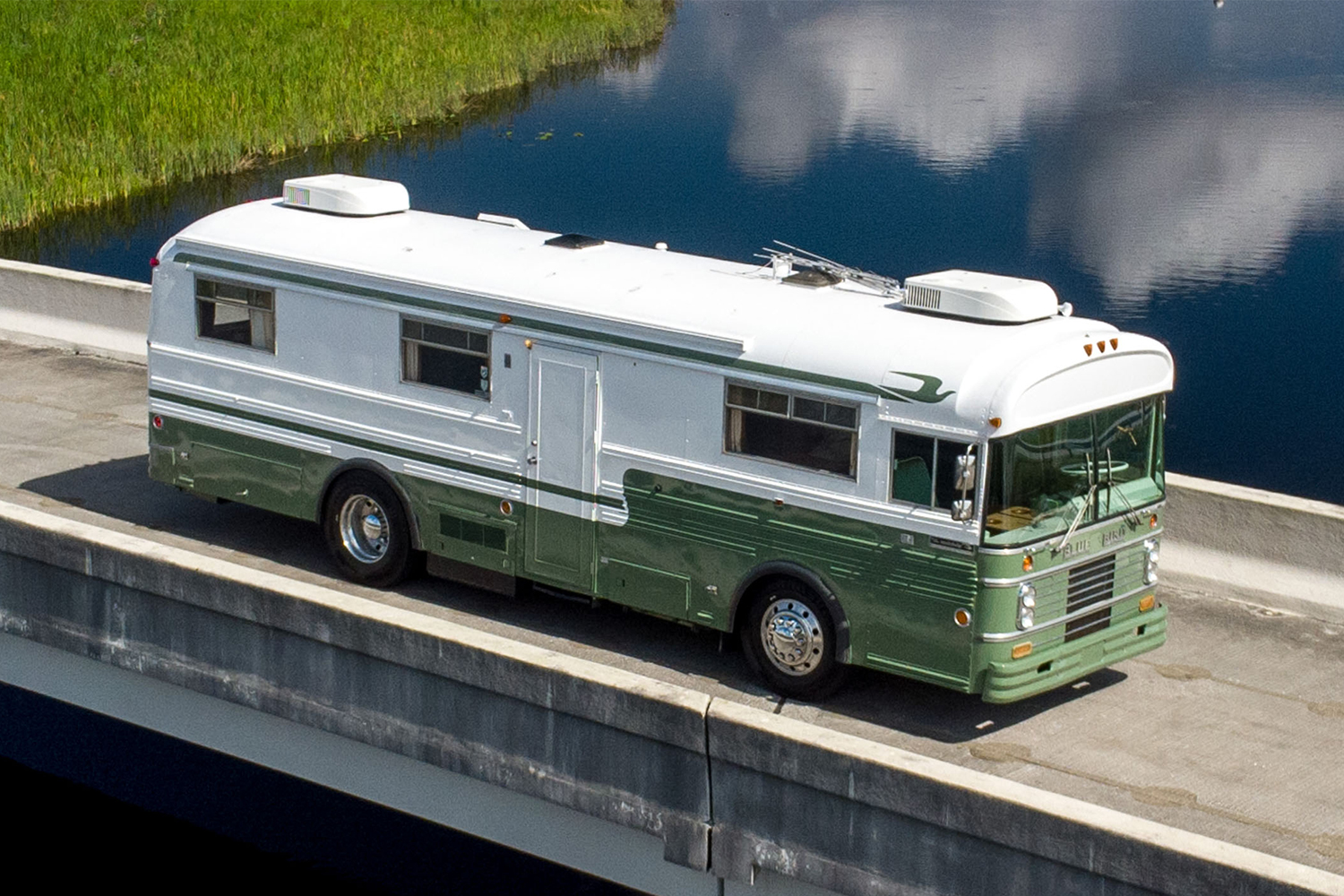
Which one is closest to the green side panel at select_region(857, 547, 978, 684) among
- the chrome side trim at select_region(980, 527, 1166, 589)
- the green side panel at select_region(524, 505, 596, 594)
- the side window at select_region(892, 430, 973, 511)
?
the chrome side trim at select_region(980, 527, 1166, 589)

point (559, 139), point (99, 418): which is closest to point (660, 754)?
point (99, 418)

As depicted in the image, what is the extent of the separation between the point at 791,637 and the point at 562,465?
1.88 metres

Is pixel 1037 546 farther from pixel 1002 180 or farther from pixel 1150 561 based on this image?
pixel 1002 180

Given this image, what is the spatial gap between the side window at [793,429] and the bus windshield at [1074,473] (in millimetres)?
886

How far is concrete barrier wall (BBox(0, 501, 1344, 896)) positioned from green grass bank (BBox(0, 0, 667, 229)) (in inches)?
801

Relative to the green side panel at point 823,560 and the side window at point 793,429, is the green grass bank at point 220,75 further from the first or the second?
the side window at point 793,429

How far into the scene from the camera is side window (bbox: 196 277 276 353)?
42.7ft

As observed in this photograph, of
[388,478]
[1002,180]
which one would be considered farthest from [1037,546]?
[1002,180]

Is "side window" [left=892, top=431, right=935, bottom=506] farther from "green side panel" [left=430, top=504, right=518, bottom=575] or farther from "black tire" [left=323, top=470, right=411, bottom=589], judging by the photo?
"black tire" [left=323, top=470, right=411, bottom=589]

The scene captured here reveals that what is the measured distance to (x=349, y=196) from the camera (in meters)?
13.3

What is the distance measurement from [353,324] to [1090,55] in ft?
140

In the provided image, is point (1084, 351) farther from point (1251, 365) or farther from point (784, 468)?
point (1251, 365)

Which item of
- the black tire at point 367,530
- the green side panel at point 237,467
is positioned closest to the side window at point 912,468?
the black tire at point 367,530

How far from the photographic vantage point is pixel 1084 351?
10391 mm
